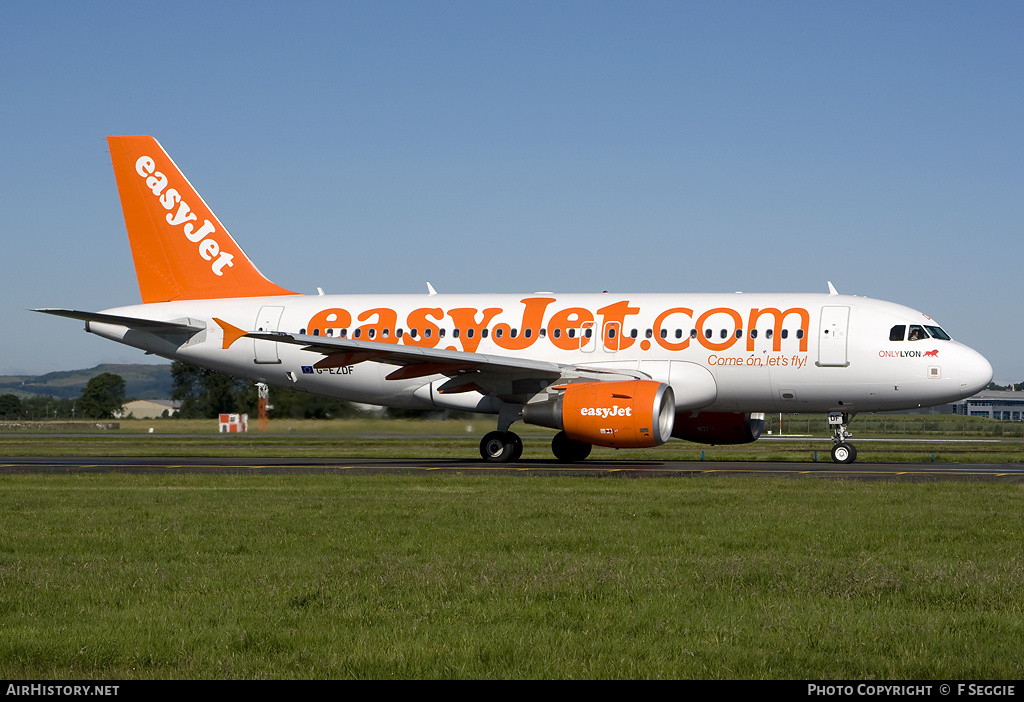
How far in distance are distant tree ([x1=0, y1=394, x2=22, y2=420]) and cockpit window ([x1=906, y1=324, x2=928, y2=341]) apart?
88679mm

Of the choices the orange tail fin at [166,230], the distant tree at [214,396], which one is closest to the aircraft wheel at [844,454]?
the orange tail fin at [166,230]

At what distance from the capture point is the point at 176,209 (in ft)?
96.1

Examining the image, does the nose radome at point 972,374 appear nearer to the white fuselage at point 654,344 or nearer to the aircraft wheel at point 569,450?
the white fuselage at point 654,344

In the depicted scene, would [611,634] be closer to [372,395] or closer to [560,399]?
[560,399]

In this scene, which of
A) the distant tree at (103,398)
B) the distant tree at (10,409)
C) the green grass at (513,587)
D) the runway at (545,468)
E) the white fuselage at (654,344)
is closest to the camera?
the green grass at (513,587)

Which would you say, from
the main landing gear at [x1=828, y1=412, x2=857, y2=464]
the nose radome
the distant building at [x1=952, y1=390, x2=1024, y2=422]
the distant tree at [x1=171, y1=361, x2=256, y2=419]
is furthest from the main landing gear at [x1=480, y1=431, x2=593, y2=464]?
the distant building at [x1=952, y1=390, x2=1024, y2=422]

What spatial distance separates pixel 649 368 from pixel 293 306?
1001 centimetres

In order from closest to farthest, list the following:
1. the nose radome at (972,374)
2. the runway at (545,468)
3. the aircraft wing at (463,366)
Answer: the runway at (545,468) → the aircraft wing at (463,366) → the nose radome at (972,374)

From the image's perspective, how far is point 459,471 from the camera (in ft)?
71.9

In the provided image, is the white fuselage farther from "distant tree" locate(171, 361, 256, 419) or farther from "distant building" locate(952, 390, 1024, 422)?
"distant building" locate(952, 390, 1024, 422)

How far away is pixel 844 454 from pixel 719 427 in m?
3.21

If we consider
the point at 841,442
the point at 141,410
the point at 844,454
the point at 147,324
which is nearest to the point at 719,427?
the point at 841,442

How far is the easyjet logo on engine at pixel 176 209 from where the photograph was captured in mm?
29266

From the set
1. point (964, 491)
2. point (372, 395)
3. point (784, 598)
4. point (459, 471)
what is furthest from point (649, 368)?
point (784, 598)
